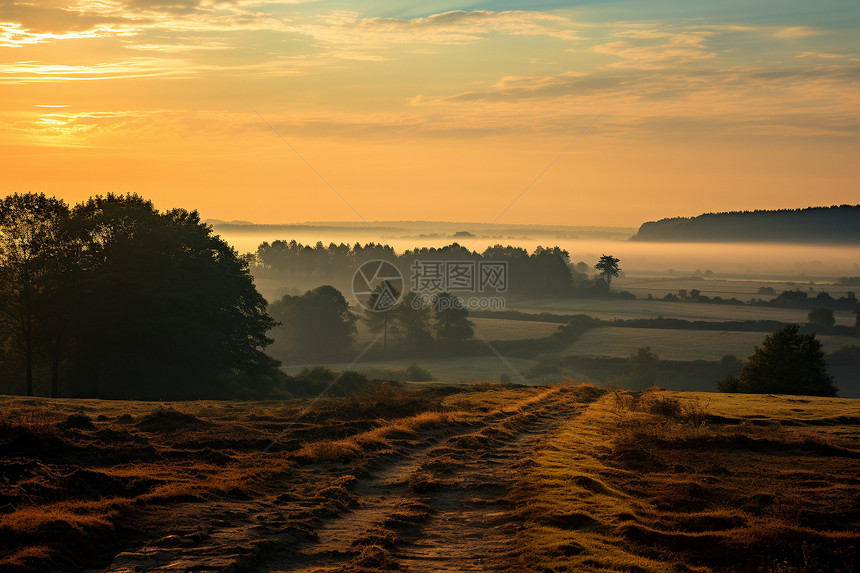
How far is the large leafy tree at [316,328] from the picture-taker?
127 metres

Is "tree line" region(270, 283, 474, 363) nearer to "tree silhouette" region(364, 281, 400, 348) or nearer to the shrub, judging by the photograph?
"tree silhouette" region(364, 281, 400, 348)

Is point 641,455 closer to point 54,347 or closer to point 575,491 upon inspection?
point 575,491

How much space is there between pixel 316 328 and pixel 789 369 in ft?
284

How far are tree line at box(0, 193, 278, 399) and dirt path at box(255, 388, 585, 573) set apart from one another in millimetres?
37324

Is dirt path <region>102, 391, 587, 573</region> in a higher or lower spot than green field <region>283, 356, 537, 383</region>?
higher

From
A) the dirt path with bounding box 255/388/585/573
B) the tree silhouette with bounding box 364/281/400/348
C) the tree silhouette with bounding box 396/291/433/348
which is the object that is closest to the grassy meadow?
the dirt path with bounding box 255/388/585/573

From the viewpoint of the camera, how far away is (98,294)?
57.2 m

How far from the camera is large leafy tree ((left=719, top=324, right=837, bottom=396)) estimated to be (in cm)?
6556

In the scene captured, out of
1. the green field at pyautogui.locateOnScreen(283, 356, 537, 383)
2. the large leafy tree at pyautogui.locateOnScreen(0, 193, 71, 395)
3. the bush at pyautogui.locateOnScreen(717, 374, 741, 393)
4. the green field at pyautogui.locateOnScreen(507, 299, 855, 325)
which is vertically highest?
the large leafy tree at pyautogui.locateOnScreen(0, 193, 71, 395)

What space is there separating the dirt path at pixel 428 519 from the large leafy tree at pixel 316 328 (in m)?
101

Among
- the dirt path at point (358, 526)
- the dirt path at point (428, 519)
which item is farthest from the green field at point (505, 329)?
the dirt path at point (358, 526)

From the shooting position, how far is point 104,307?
56812 mm

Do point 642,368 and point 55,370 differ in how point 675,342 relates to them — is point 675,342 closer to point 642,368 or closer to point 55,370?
point 642,368

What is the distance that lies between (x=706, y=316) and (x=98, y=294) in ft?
520
